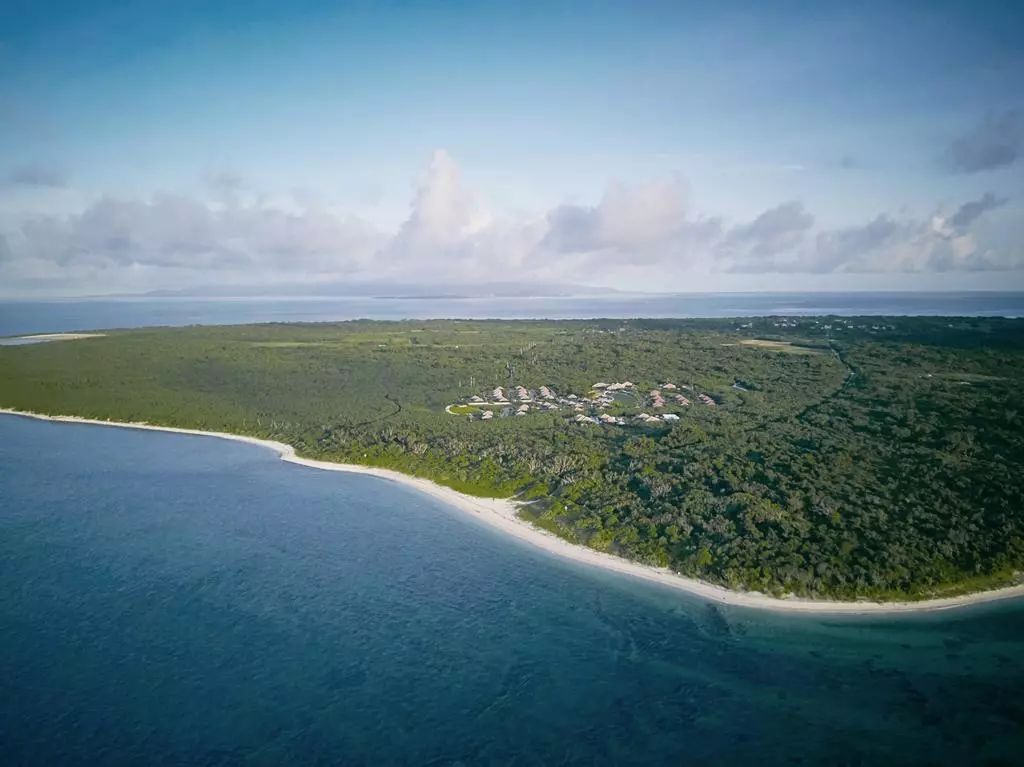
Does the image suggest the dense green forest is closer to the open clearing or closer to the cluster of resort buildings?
the open clearing

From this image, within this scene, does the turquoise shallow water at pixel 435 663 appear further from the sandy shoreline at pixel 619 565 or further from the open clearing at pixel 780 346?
the open clearing at pixel 780 346

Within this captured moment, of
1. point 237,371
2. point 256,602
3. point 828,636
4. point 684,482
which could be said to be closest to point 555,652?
point 828,636

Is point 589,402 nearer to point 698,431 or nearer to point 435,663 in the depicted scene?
point 698,431

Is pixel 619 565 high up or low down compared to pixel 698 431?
down

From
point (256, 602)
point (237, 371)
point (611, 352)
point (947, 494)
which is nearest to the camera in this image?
point (256, 602)

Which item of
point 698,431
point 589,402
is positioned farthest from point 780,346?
point 698,431

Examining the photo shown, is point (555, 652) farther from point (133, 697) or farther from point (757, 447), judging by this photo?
point (757, 447)

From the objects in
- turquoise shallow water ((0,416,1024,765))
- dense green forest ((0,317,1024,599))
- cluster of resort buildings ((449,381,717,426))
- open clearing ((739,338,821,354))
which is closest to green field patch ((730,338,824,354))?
open clearing ((739,338,821,354))
